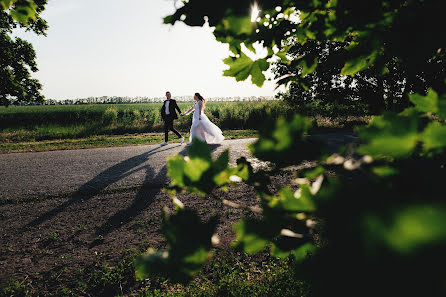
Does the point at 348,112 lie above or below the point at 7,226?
above

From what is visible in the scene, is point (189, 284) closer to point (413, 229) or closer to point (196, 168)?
point (196, 168)

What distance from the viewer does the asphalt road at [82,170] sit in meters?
5.35

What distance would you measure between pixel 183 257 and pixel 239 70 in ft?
3.09

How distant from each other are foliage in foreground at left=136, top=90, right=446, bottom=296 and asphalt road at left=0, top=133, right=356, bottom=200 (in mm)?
4643

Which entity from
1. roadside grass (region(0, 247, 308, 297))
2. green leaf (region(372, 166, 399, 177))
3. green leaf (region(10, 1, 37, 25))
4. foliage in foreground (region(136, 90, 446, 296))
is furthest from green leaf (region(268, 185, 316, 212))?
roadside grass (region(0, 247, 308, 297))

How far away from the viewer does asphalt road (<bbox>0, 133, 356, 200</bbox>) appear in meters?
5.35

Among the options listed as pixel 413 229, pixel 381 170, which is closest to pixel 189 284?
pixel 381 170

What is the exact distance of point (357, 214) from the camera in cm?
35

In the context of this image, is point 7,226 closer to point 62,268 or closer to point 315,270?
point 62,268

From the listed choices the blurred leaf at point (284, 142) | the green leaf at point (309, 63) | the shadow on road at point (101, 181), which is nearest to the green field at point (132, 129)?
the shadow on road at point (101, 181)

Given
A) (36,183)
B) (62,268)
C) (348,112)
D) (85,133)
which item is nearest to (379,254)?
(62,268)

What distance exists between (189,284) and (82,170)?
5279 millimetres

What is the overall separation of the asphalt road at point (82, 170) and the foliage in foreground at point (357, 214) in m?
4.64

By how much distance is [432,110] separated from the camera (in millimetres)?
646
